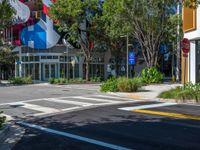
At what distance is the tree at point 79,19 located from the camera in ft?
147

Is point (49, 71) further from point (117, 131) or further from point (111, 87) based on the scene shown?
point (117, 131)

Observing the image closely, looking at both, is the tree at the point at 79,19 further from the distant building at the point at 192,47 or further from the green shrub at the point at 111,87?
the green shrub at the point at 111,87

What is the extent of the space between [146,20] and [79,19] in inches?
361

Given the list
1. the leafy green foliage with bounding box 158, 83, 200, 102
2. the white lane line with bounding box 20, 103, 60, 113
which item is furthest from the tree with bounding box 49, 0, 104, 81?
the white lane line with bounding box 20, 103, 60, 113

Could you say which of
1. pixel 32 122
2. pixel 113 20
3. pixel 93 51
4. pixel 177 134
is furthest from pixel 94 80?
pixel 177 134

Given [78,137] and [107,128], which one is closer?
[78,137]

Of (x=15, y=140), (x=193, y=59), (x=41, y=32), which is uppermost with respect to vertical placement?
(x=41, y=32)

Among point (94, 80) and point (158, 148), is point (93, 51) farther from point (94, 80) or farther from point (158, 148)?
point (158, 148)

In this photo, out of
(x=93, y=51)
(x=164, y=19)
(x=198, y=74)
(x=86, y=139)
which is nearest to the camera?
(x=86, y=139)

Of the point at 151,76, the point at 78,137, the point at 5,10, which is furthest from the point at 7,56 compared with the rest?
the point at 5,10

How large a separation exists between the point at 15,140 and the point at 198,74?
23.8 meters

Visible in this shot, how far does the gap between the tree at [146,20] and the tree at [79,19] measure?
4.73 m

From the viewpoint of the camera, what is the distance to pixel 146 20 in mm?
39625

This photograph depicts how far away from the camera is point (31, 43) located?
51531 mm
